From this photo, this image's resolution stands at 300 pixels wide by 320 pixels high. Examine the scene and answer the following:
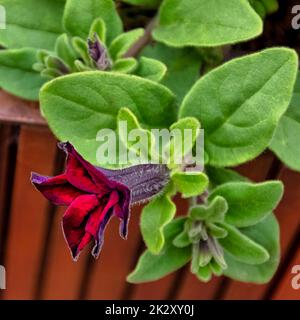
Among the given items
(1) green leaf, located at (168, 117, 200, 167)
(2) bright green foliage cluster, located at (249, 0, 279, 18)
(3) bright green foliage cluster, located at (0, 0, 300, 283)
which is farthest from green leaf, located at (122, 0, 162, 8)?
(1) green leaf, located at (168, 117, 200, 167)

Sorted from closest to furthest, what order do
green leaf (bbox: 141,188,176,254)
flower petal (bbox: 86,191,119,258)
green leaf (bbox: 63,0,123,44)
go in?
flower petal (bbox: 86,191,119,258), green leaf (bbox: 141,188,176,254), green leaf (bbox: 63,0,123,44)

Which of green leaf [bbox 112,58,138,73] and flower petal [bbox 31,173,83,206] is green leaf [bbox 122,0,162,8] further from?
flower petal [bbox 31,173,83,206]

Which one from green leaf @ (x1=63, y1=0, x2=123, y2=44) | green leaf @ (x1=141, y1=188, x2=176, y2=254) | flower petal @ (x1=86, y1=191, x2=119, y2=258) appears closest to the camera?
flower petal @ (x1=86, y1=191, x2=119, y2=258)

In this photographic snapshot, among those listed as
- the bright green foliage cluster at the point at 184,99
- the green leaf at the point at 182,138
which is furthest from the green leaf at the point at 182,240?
the green leaf at the point at 182,138

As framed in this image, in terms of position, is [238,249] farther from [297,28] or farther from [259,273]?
[297,28]

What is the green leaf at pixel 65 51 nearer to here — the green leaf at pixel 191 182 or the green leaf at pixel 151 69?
the green leaf at pixel 151 69

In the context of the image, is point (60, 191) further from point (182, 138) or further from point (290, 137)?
point (290, 137)

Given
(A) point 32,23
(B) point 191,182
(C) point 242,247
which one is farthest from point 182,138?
(A) point 32,23
